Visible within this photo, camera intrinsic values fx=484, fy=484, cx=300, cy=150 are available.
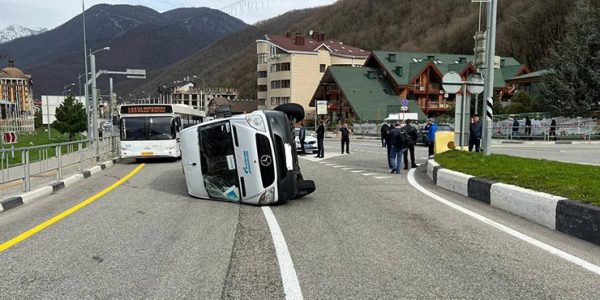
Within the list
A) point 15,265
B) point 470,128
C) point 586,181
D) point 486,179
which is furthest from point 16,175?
point 470,128

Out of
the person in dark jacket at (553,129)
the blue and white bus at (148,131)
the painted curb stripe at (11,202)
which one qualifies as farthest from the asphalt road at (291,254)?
the person in dark jacket at (553,129)

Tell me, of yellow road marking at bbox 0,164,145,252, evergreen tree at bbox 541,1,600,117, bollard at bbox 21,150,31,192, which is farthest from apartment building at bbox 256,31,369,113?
yellow road marking at bbox 0,164,145,252

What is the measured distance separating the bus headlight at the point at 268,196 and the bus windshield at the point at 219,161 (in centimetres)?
57

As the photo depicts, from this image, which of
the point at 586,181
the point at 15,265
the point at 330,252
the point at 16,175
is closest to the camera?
the point at 15,265

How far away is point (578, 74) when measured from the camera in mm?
40625

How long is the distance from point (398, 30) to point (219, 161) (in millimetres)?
133097

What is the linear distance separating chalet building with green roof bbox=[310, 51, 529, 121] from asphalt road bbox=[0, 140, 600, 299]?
5406 cm

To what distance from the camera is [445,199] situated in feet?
33.5

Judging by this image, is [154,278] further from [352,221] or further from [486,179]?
[486,179]

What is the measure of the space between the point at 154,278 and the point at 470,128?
Answer: 16.3m

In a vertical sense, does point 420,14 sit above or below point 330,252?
above

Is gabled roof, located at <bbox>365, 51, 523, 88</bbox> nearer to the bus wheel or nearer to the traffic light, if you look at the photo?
the traffic light

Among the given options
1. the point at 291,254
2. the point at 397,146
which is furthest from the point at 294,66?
the point at 291,254

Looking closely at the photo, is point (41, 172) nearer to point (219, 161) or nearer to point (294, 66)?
point (219, 161)
